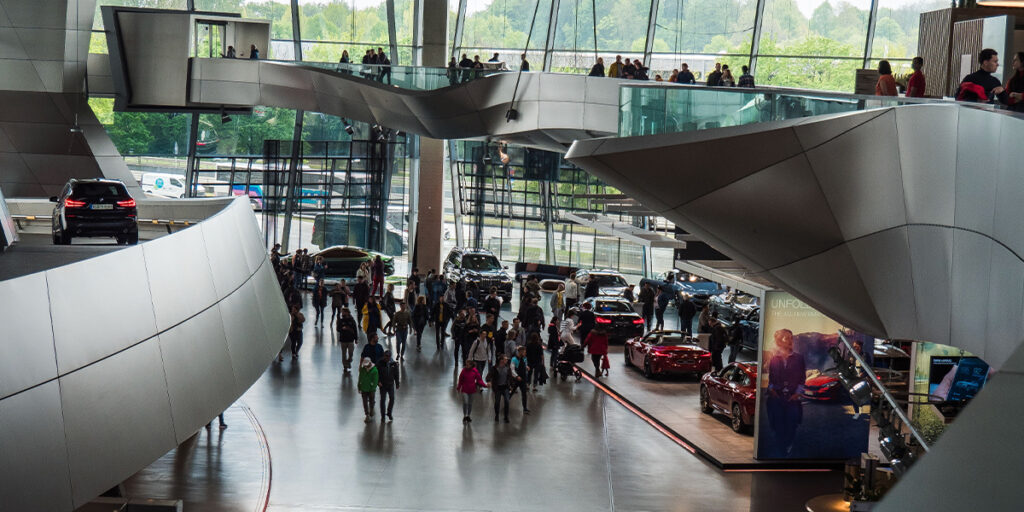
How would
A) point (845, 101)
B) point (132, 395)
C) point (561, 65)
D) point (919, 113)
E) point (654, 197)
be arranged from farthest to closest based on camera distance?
point (561, 65) < point (654, 197) < point (845, 101) < point (919, 113) < point (132, 395)

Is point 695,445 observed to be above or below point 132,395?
below

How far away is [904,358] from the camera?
26328 millimetres

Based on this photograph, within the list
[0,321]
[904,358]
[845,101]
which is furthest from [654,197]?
[904,358]

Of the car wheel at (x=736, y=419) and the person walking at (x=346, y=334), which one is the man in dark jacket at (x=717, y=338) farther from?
the person walking at (x=346, y=334)

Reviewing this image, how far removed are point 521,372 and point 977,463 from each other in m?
18.8

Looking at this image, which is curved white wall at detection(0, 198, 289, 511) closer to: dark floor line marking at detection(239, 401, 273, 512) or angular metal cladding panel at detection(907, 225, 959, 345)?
dark floor line marking at detection(239, 401, 273, 512)

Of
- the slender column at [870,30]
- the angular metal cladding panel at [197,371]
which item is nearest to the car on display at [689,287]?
the slender column at [870,30]

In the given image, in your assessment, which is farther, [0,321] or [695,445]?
[695,445]

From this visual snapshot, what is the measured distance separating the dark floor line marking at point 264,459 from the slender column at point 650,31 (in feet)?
72.5

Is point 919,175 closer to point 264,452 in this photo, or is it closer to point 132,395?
point 132,395

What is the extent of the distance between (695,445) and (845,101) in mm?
8848

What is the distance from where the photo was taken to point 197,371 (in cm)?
1147

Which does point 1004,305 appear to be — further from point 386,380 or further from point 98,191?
point 98,191

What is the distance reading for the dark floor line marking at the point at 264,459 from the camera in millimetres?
15439
